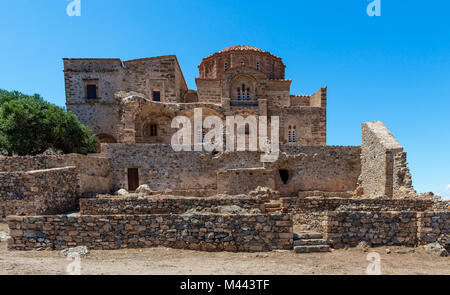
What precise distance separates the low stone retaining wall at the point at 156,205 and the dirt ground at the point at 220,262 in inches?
94.6

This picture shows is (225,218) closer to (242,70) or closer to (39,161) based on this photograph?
(39,161)

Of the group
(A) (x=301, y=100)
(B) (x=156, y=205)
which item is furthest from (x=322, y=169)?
(A) (x=301, y=100)

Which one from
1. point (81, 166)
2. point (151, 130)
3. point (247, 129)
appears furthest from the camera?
point (151, 130)

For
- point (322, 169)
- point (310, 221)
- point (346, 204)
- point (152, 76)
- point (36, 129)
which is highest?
point (152, 76)

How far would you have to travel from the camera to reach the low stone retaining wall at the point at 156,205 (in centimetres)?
856

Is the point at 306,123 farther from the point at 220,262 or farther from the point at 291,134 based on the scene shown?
the point at 220,262

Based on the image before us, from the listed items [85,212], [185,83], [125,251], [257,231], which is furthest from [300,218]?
[185,83]

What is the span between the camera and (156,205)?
28.3 ft

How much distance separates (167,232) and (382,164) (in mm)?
11974

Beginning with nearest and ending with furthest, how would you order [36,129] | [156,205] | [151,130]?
[156,205], [36,129], [151,130]

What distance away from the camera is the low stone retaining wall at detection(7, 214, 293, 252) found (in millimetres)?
6277
